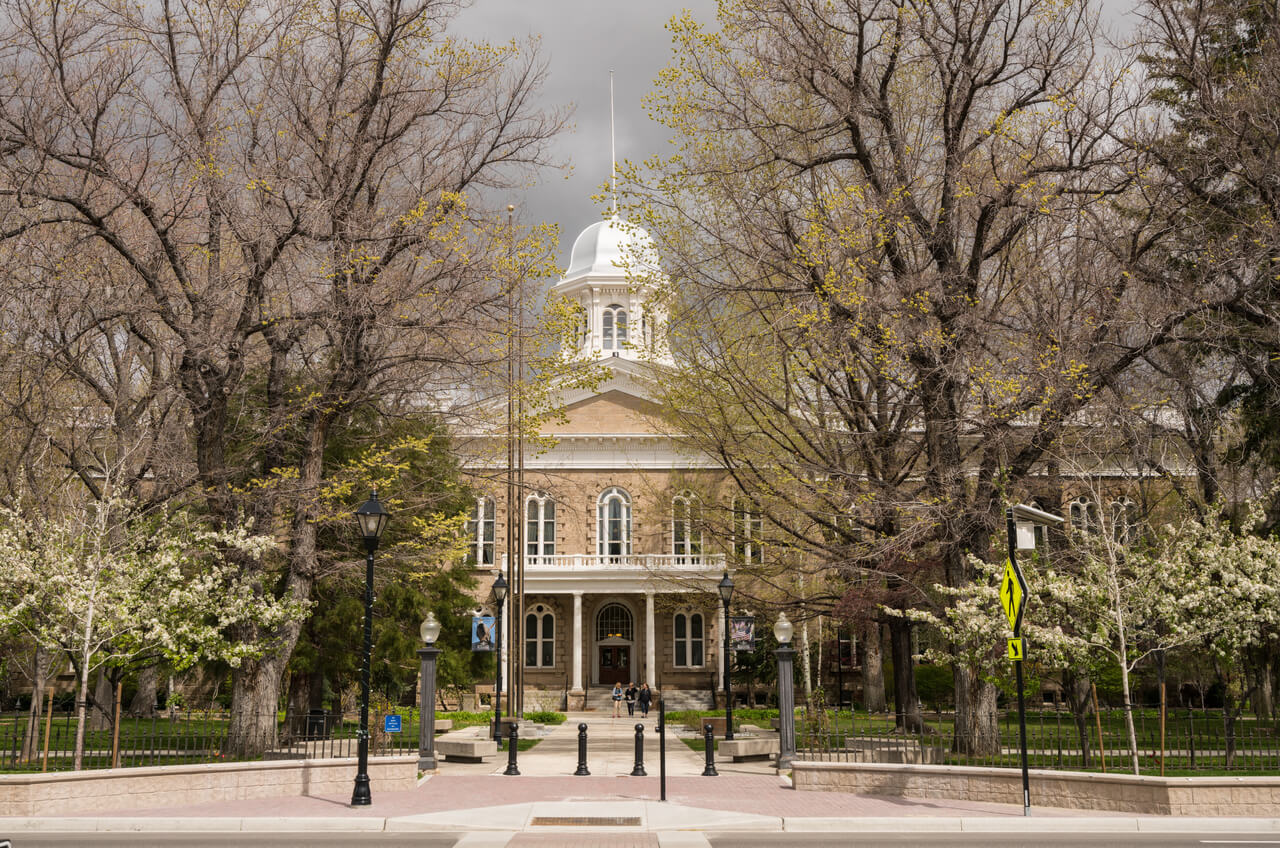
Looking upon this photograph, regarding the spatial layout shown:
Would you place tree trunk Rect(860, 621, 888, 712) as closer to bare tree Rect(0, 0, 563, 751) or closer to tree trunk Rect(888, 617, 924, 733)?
tree trunk Rect(888, 617, 924, 733)

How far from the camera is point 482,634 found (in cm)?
2719

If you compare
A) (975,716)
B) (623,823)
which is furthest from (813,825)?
(975,716)

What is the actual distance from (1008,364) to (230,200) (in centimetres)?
1343

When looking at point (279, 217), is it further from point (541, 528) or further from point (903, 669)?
point (541, 528)

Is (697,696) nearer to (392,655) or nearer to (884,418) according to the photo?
(392,655)

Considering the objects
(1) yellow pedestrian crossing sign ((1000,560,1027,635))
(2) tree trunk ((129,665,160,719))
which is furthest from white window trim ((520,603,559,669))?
(1) yellow pedestrian crossing sign ((1000,560,1027,635))

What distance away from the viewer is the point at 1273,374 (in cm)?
2147

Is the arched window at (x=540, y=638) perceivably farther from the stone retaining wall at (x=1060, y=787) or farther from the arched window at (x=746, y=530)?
the stone retaining wall at (x=1060, y=787)

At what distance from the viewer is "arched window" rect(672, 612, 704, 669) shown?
47.8 meters

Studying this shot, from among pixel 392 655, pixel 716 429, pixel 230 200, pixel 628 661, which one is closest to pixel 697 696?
pixel 628 661

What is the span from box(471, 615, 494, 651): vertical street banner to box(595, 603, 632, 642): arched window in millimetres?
21013

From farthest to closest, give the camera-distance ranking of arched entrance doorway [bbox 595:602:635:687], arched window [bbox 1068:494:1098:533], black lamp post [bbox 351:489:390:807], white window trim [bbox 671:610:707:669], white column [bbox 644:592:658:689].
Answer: arched entrance doorway [bbox 595:602:635:687], white window trim [bbox 671:610:707:669], white column [bbox 644:592:658:689], arched window [bbox 1068:494:1098:533], black lamp post [bbox 351:489:390:807]

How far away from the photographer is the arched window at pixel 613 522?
4809cm

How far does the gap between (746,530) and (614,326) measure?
99.0 ft
